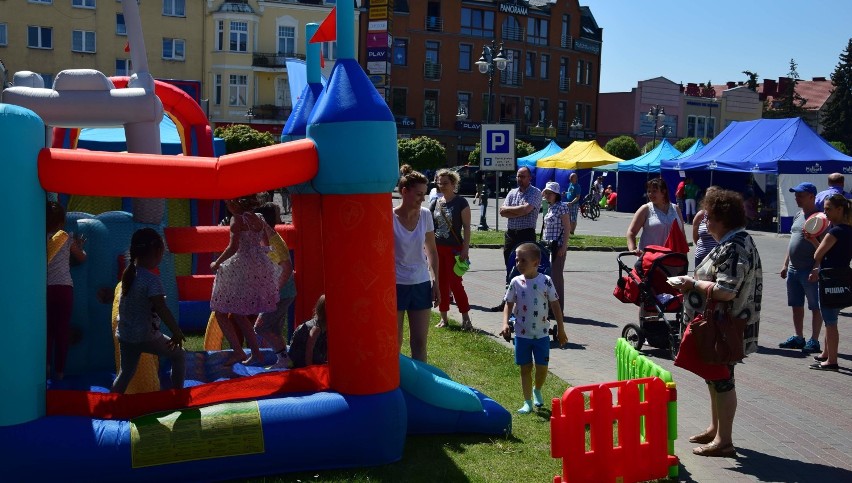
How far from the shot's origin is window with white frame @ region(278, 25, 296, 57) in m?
56.3

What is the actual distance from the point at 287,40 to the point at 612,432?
53.5 m

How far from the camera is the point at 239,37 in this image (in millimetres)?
54812

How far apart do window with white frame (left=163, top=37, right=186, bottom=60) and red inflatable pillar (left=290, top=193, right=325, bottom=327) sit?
48.7m

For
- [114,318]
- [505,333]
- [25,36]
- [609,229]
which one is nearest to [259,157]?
[114,318]

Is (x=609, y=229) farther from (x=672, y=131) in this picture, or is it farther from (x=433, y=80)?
(x=672, y=131)

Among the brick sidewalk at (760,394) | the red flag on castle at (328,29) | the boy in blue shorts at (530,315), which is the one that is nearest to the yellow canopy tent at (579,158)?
the brick sidewalk at (760,394)

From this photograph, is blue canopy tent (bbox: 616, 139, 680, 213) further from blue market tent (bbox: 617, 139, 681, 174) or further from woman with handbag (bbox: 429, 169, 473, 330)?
woman with handbag (bbox: 429, 169, 473, 330)

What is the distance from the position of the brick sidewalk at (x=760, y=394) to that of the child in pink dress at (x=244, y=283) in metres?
2.50

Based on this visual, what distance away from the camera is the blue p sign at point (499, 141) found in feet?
67.8

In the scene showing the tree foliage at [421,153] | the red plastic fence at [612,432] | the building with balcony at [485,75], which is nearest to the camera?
the red plastic fence at [612,432]

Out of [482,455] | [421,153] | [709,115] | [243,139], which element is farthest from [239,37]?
[482,455]

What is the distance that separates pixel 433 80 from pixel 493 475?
58.8 metres

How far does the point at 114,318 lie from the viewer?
6711mm

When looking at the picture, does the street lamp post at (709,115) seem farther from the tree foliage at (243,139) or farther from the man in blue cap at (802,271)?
the man in blue cap at (802,271)
